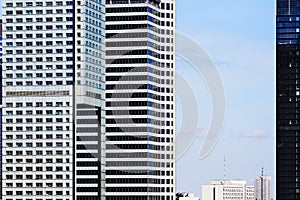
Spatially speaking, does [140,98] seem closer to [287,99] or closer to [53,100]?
[53,100]

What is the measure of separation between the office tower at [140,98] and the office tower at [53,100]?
6.04ft

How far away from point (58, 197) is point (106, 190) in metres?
5.93

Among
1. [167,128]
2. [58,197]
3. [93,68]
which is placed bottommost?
[58,197]

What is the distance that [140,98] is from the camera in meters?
119

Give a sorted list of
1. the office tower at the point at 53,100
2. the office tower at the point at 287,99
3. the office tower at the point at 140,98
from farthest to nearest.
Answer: the office tower at the point at 287,99
the office tower at the point at 53,100
the office tower at the point at 140,98

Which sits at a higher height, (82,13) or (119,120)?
(82,13)

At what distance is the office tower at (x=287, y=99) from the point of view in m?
139

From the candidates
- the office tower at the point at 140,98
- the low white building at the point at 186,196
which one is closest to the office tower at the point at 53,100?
the office tower at the point at 140,98

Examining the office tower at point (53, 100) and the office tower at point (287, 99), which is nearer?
the office tower at point (53, 100)

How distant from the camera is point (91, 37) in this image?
120 m

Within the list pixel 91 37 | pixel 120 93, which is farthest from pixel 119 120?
pixel 91 37

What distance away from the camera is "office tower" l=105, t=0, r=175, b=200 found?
11694cm

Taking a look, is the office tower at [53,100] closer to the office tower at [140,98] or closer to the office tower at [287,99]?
the office tower at [140,98]

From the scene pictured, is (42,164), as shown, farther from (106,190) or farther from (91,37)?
(91,37)
